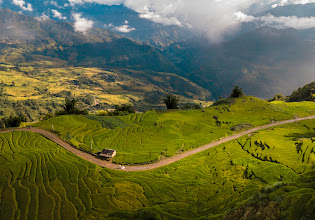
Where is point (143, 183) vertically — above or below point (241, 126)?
below

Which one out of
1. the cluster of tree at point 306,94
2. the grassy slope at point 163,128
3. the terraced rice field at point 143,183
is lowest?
the terraced rice field at point 143,183

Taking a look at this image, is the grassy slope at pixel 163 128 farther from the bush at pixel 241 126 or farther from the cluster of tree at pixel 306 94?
the cluster of tree at pixel 306 94

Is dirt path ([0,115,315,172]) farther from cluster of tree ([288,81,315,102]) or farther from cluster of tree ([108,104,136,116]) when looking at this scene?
cluster of tree ([288,81,315,102])

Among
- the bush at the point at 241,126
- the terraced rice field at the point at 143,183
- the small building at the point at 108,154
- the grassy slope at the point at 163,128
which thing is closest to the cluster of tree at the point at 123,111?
the grassy slope at the point at 163,128

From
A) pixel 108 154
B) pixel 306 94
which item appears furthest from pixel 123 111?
pixel 306 94

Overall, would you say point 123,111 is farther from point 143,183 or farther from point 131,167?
point 143,183

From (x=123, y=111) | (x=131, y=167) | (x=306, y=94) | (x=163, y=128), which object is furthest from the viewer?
(x=306, y=94)
